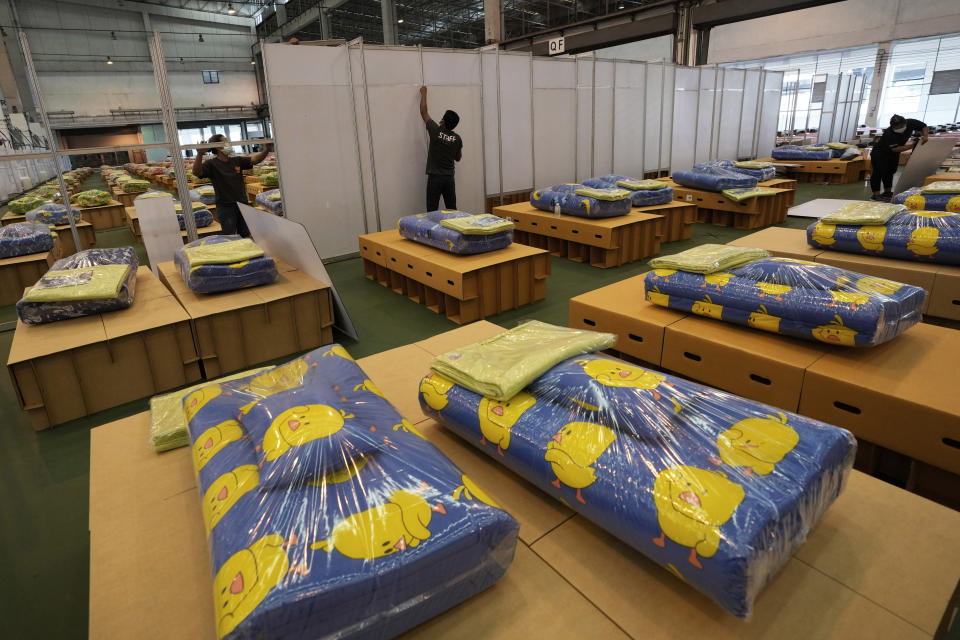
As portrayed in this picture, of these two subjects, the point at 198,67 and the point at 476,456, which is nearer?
the point at 476,456

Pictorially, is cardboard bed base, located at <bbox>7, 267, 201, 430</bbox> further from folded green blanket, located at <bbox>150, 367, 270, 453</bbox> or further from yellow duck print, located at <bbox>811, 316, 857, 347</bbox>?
yellow duck print, located at <bbox>811, 316, 857, 347</bbox>

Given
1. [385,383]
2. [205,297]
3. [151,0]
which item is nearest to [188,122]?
[151,0]

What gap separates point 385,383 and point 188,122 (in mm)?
30339

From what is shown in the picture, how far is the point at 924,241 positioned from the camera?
3.73 metres

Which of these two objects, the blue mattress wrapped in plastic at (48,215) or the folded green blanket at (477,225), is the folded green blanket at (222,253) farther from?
the blue mattress wrapped in plastic at (48,215)

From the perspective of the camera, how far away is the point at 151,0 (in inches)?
920

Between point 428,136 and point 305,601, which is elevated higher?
point 428,136

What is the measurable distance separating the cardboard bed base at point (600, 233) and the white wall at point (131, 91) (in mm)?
19374

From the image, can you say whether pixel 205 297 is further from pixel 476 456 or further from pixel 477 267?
pixel 476 456

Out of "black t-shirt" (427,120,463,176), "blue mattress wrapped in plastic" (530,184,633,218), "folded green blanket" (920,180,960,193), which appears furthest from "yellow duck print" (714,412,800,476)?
"black t-shirt" (427,120,463,176)

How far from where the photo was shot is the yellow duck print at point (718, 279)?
116 inches

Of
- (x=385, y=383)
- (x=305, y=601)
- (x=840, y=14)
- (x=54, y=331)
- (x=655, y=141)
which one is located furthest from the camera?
(x=840, y=14)

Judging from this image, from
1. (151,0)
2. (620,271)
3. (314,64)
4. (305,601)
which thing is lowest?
(620,271)

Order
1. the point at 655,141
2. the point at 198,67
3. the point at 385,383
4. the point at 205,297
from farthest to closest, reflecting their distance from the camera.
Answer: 1. the point at 198,67
2. the point at 655,141
3. the point at 205,297
4. the point at 385,383
